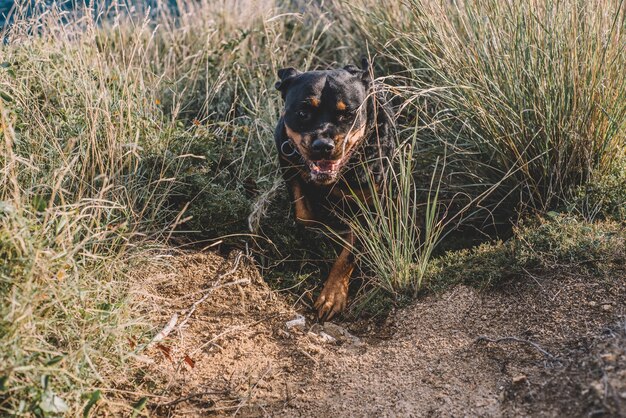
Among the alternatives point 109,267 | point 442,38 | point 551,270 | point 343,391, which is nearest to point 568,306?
point 551,270

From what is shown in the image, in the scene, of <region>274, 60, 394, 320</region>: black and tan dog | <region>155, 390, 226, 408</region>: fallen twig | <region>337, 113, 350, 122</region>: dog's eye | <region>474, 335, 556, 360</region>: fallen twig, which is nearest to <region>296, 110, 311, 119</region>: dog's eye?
<region>274, 60, 394, 320</region>: black and tan dog

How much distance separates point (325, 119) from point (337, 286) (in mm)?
942

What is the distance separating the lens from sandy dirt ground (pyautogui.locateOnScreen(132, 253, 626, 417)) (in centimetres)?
268

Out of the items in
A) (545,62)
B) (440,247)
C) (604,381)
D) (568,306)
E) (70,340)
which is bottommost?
(440,247)

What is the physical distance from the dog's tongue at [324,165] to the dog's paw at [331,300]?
62 centimetres

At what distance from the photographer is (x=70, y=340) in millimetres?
2691

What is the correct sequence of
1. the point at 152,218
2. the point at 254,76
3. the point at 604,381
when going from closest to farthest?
the point at 604,381
the point at 152,218
the point at 254,76

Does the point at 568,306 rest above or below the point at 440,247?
above

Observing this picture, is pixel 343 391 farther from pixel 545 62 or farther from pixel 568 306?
pixel 545 62

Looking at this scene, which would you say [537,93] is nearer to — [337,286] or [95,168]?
[337,286]

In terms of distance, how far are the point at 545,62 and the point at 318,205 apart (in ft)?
5.01

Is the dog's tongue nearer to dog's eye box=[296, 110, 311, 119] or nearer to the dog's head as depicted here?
the dog's head

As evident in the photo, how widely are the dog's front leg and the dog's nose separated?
508 millimetres

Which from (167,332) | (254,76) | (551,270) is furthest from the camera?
(254,76)
